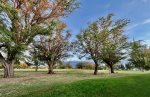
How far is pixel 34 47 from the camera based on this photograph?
72625mm

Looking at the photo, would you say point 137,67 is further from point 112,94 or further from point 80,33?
point 112,94

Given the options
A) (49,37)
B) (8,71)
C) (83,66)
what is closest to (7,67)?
(8,71)

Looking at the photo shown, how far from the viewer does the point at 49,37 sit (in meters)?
70.8

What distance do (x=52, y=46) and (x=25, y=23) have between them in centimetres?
2107

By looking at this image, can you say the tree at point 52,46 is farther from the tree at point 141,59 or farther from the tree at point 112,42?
the tree at point 141,59

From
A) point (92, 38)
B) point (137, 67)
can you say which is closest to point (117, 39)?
point (92, 38)

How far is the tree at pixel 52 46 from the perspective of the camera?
71625mm

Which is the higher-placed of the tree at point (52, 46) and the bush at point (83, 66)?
the tree at point (52, 46)

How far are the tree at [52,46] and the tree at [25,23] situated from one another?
17293mm

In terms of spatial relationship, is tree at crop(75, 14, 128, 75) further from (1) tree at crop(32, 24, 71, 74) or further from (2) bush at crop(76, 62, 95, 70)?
(2) bush at crop(76, 62, 95, 70)

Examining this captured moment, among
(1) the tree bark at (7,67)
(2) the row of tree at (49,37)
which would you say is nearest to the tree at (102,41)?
(2) the row of tree at (49,37)

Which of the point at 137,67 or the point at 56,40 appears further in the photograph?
the point at 137,67

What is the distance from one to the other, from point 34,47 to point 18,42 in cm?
2399

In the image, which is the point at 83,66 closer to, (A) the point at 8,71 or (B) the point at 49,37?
(B) the point at 49,37
